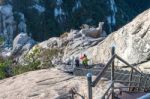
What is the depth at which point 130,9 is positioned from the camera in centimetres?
9969

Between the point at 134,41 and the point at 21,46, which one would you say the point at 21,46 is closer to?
the point at 21,46

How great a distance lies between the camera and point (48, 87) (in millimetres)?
8719

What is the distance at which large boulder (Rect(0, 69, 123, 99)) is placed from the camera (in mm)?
8352

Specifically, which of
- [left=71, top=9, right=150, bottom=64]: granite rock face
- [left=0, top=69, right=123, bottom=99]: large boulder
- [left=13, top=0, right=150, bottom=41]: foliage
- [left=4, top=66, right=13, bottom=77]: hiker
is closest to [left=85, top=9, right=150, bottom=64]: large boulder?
[left=71, top=9, right=150, bottom=64]: granite rock face

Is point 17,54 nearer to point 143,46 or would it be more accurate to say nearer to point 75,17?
point 143,46

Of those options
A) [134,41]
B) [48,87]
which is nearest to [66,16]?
[134,41]

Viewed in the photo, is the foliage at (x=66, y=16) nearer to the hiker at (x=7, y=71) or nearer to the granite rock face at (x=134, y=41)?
the granite rock face at (x=134, y=41)

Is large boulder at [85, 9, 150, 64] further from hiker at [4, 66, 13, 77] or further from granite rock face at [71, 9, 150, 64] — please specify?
hiker at [4, 66, 13, 77]

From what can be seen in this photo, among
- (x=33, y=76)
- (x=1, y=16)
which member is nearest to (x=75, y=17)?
(x=1, y=16)

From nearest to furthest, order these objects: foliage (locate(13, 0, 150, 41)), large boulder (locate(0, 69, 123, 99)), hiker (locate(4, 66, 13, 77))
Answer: large boulder (locate(0, 69, 123, 99))
hiker (locate(4, 66, 13, 77))
foliage (locate(13, 0, 150, 41))

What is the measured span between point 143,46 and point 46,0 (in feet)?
208

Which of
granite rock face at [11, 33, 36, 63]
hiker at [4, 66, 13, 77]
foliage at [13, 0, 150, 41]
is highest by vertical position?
foliage at [13, 0, 150, 41]

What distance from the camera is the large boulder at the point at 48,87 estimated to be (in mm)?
8352

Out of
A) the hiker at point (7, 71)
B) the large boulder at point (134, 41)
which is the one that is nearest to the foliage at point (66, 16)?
the large boulder at point (134, 41)
